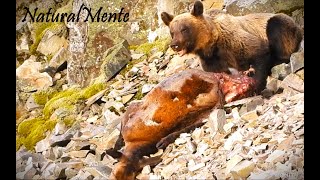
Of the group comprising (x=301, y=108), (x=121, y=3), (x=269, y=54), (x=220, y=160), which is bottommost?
(x=220, y=160)

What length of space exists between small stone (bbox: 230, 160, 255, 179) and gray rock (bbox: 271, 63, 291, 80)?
700 mm

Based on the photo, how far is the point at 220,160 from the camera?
4.16 meters

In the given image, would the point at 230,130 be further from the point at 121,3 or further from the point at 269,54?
the point at 121,3

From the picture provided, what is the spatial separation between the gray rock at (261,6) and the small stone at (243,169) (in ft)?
3.95

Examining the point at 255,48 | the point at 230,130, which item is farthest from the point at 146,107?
the point at 255,48

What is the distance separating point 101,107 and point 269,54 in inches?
56.2

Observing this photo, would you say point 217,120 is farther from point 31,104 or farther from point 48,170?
point 31,104

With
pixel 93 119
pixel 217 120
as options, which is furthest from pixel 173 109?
pixel 93 119

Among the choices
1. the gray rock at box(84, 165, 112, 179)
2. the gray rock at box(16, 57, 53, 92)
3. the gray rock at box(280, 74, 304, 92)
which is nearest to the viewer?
the gray rock at box(280, 74, 304, 92)

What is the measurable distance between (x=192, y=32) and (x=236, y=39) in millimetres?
356

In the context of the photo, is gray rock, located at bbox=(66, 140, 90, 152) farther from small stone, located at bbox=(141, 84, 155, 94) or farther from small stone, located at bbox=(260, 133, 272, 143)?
small stone, located at bbox=(260, 133, 272, 143)

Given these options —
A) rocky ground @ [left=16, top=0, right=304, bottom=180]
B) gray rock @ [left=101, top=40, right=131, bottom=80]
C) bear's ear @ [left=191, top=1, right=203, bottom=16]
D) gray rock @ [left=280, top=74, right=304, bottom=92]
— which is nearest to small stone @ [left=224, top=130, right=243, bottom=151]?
rocky ground @ [left=16, top=0, right=304, bottom=180]

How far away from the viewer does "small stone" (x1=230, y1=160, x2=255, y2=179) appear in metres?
4.05

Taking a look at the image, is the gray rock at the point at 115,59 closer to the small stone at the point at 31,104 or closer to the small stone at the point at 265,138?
the small stone at the point at 31,104
